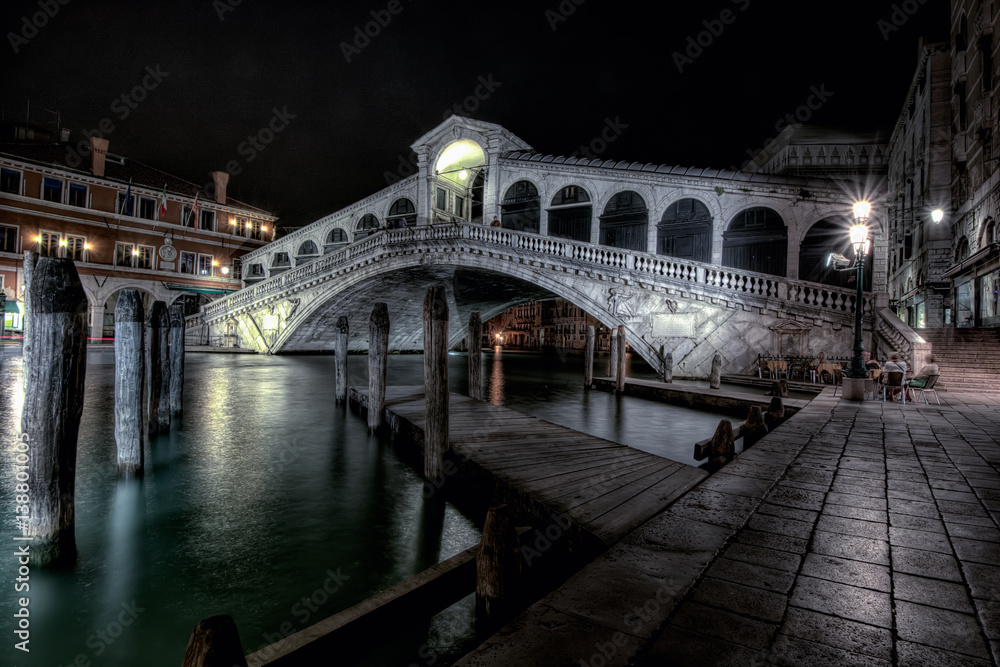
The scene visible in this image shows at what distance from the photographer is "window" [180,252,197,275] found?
91.4ft

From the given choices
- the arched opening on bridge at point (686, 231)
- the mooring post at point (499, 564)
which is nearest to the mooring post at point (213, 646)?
the mooring post at point (499, 564)

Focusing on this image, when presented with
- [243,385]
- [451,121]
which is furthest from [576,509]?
[451,121]

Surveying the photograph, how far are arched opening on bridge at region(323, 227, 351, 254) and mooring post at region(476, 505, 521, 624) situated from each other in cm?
2614

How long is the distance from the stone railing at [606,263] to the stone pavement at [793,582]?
10.1m

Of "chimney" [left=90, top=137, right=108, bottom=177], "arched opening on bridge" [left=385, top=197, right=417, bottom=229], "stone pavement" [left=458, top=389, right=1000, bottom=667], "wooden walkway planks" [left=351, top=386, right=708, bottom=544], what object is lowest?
"wooden walkway planks" [left=351, top=386, right=708, bottom=544]

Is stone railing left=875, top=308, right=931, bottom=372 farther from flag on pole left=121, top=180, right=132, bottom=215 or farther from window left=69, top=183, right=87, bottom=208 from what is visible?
window left=69, top=183, right=87, bottom=208

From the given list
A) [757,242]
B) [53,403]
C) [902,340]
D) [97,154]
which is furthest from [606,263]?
[97,154]

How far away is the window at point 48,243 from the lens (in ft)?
Answer: 75.0

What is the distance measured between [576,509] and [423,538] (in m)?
1.68

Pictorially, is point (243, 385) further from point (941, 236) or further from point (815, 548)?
point (941, 236)

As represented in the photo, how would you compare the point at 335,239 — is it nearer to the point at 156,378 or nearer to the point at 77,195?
the point at 77,195

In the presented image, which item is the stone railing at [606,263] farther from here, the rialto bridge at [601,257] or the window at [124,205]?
the window at [124,205]

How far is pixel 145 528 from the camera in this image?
437 centimetres

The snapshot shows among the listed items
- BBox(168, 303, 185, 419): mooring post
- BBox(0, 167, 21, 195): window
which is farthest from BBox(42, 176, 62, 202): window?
BBox(168, 303, 185, 419): mooring post
